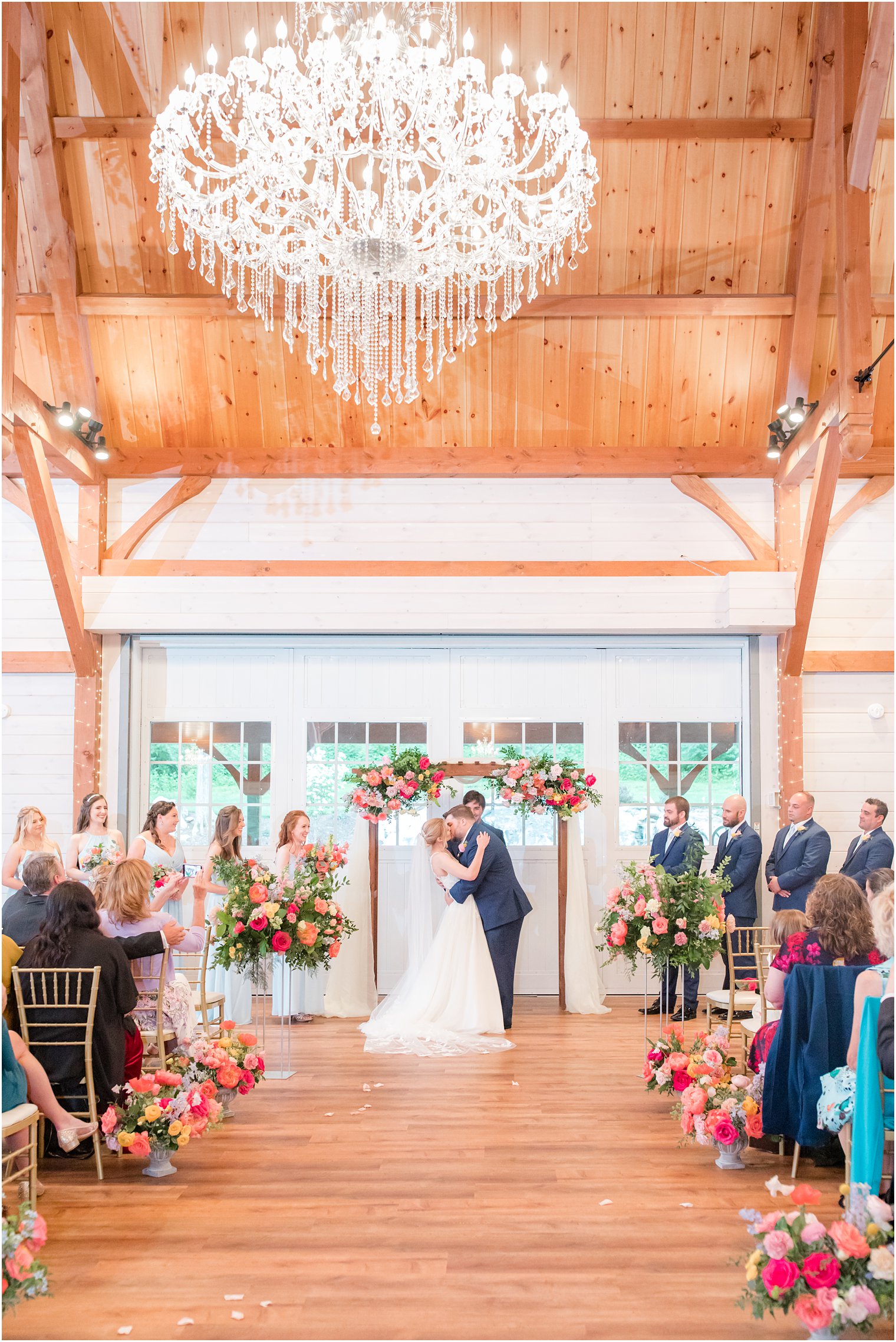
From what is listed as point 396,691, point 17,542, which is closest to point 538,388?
point 396,691

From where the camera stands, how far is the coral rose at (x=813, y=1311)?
2.82 m

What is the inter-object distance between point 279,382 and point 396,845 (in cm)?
397

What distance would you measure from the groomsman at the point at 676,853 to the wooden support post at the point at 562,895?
63cm

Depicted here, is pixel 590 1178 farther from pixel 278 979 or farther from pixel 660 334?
pixel 660 334

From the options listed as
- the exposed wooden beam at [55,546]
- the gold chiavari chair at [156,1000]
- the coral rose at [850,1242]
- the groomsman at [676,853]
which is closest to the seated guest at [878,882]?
the coral rose at [850,1242]

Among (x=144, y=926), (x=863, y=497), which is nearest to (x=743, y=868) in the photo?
(x=863, y=497)

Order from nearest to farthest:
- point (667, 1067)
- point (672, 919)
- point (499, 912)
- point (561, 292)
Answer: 1. point (667, 1067)
2. point (672, 919)
3. point (499, 912)
4. point (561, 292)

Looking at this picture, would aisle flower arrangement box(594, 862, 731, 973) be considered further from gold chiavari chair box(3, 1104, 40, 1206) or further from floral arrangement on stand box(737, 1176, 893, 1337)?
gold chiavari chair box(3, 1104, 40, 1206)

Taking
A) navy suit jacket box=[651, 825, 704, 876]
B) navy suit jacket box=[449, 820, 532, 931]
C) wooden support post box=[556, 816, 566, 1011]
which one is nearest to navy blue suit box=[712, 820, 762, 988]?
navy suit jacket box=[651, 825, 704, 876]

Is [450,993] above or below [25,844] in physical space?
below

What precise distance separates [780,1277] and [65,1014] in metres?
3.02

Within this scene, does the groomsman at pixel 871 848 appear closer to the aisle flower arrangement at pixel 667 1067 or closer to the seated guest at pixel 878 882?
the aisle flower arrangement at pixel 667 1067

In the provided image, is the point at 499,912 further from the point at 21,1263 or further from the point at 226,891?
the point at 21,1263

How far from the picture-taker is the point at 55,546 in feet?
27.3
